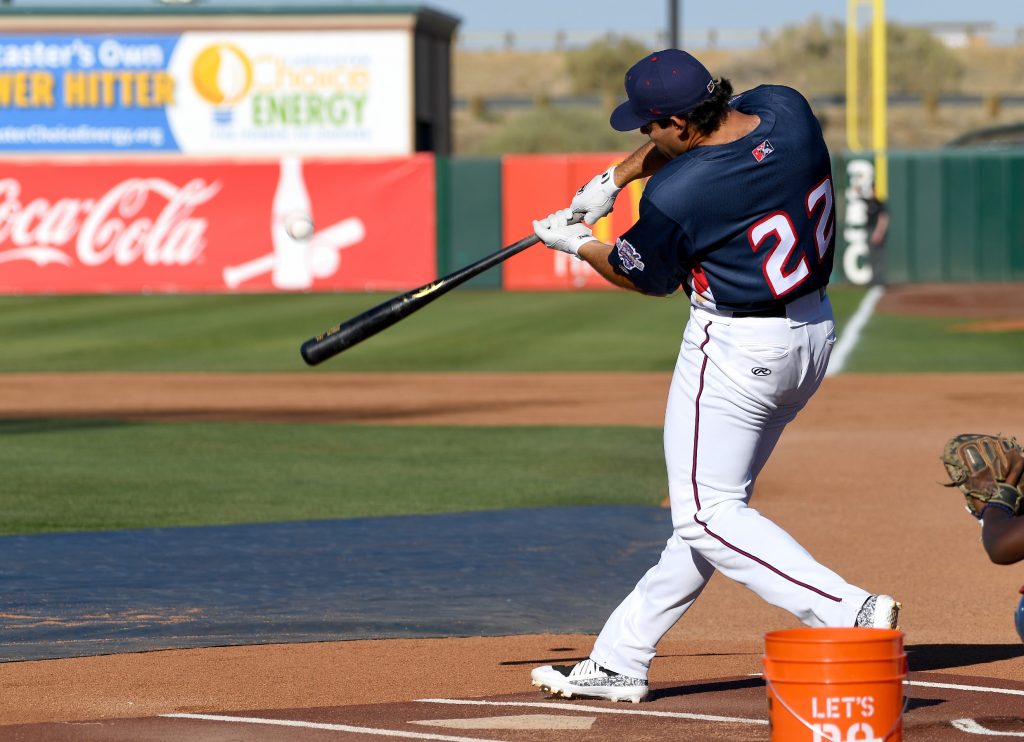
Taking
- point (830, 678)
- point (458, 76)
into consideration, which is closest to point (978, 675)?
point (830, 678)

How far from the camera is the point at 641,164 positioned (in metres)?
5.96

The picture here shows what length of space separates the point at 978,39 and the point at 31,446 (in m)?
101

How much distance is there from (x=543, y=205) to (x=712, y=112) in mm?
27510

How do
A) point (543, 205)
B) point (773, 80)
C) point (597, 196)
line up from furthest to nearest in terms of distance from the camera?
point (773, 80) → point (543, 205) → point (597, 196)

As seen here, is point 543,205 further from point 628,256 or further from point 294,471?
point 628,256

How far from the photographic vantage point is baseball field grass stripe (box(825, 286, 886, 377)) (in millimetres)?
18938

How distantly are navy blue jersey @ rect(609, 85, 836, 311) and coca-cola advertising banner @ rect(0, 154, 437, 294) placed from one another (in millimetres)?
26775

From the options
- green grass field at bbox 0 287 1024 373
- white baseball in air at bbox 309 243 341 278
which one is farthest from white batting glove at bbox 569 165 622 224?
white baseball in air at bbox 309 243 341 278

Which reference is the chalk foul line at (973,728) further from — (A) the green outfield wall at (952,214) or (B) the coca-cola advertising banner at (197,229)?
(A) the green outfield wall at (952,214)

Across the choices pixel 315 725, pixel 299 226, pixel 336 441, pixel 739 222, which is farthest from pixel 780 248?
pixel 299 226

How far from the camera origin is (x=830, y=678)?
4.61 meters

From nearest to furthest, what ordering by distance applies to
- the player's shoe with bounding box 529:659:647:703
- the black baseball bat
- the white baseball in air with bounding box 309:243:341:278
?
1. the player's shoe with bounding box 529:659:647:703
2. the black baseball bat
3. the white baseball in air with bounding box 309:243:341:278

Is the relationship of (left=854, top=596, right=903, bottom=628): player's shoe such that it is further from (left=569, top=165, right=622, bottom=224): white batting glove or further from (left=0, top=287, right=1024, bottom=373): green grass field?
(left=0, top=287, right=1024, bottom=373): green grass field

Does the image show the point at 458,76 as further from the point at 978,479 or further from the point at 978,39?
the point at 978,479
